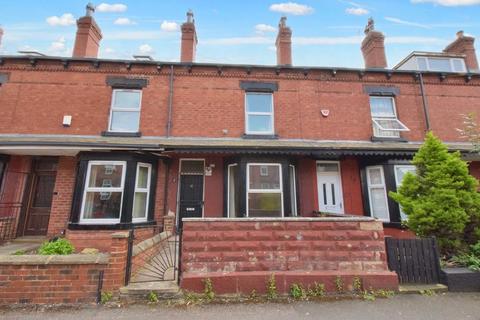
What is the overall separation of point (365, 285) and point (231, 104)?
718 cm

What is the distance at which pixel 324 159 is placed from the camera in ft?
29.1

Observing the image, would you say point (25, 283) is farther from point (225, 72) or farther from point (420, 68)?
point (420, 68)

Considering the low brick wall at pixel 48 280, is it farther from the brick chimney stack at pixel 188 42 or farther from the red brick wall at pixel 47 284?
the brick chimney stack at pixel 188 42

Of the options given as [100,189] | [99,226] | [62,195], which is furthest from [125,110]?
[99,226]

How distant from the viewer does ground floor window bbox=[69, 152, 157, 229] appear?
704cm

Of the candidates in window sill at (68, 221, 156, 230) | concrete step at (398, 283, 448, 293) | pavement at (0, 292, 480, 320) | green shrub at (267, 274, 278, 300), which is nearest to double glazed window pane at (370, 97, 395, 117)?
concrete step at (398, 283, 448, 293)

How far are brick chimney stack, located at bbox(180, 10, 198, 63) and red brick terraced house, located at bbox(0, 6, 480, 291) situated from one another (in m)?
0.05

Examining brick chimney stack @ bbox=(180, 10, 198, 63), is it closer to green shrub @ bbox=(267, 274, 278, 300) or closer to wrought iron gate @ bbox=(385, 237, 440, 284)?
green shrub @ bbox=(267, 274, 278, 300)

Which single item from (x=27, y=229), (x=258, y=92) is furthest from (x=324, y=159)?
(x=27, y=229)

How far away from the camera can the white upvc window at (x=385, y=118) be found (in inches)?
373

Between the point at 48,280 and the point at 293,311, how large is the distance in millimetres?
4111

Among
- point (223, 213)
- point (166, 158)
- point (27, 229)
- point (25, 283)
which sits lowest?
point (25, 283)

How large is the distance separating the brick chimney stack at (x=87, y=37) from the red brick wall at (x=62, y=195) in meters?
4.59

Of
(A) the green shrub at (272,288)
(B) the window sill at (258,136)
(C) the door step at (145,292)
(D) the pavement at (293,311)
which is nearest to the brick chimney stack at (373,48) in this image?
(B) the window sill at (258,136)
